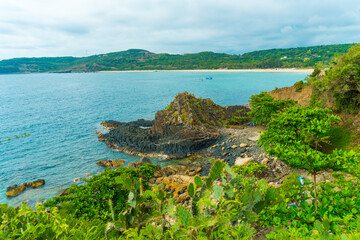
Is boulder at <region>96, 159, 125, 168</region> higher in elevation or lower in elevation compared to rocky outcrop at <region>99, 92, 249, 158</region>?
lower

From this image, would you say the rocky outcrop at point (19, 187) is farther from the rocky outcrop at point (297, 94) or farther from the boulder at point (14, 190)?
Answer: the rocky outcrop at point (297, 94)

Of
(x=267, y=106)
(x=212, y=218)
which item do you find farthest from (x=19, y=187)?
(x=267, y=106)

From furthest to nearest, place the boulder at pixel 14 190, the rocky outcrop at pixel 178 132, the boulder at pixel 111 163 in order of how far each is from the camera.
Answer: the rocky outcrop at pixel 178 132
the boulder at pixel 111 163
the boulder at pixel 14 190

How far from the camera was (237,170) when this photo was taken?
12.4 m

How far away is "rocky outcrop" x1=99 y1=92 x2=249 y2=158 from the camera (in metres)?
27.9

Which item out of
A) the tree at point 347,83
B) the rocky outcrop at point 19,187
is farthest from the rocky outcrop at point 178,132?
the tree at point 347,83

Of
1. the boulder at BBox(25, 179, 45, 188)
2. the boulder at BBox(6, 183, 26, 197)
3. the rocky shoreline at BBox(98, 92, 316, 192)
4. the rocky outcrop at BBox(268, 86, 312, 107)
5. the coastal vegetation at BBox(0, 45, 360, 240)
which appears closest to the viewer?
the coastal vegetation at BBox(0, 45, 360, 240)

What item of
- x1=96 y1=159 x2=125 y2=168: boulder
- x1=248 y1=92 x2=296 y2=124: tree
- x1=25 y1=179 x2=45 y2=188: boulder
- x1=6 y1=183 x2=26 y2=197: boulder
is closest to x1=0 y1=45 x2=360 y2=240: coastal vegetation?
x1=96 y1=159 x2=125 y2=168: boulder

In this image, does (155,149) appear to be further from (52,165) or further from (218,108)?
(218,108)

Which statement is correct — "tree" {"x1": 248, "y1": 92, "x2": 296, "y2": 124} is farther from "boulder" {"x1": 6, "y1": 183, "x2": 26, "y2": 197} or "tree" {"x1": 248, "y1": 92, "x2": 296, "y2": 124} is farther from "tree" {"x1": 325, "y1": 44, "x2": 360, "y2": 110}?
"boulder" {"x1": 6, "y1": 183, "x2": 26, "y2": 197}

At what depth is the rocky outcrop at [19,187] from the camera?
20242 millimetres

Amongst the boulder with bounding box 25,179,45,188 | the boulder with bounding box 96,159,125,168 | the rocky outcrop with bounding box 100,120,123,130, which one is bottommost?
the boulder with bounding box 25,179,45,188

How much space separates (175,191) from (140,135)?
15188mm

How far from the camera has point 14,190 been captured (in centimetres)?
2044
